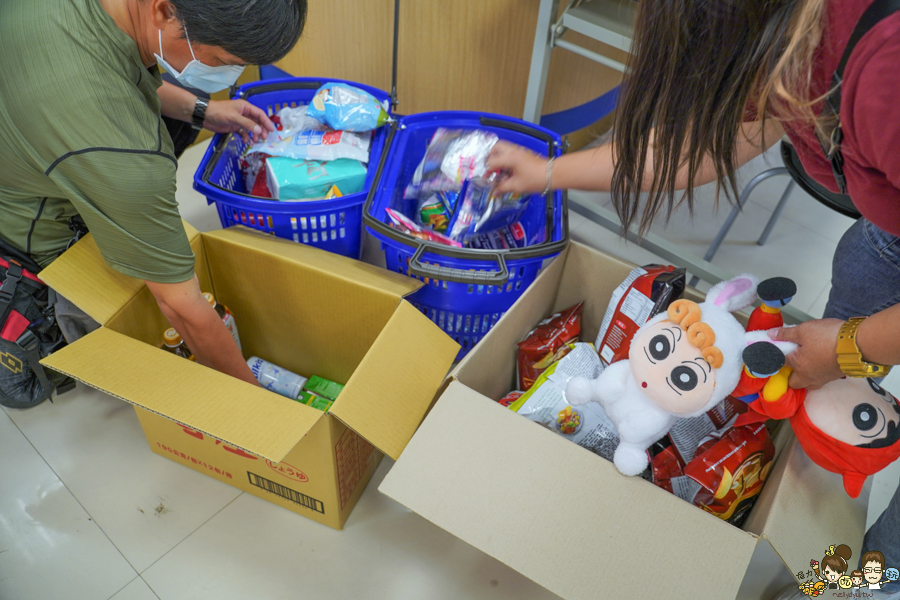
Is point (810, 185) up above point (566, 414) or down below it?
above

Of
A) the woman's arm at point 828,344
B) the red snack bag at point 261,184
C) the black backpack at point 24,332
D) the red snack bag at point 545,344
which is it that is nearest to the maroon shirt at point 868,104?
the woman's arm at point 828,344

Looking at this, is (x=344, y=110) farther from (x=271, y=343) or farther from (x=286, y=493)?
(x=286, y=493)

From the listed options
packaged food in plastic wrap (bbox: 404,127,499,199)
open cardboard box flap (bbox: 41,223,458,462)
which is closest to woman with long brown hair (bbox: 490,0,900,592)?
open cardboard box flap (bbox: 41,223,458,462)

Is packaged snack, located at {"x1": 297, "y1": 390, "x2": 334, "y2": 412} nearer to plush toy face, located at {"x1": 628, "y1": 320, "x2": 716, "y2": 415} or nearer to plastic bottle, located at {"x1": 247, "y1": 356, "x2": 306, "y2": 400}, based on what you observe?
plastic bottle, located at {"x1": 247, "y1": 356, "x2": 306, "y2": 400}

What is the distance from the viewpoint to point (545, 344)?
1288mm

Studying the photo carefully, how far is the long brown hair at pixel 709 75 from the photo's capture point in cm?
62

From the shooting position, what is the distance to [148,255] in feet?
3.29

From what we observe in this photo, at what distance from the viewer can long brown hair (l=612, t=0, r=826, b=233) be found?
2.03ft

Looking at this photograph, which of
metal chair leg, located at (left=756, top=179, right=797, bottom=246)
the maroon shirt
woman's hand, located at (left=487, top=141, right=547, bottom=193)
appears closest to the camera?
the maroon shirt

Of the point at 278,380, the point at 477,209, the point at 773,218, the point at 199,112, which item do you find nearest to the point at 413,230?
the point at 477,209

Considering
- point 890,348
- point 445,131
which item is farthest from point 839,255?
point 445,131

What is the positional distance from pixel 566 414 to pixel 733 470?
11.6 inches

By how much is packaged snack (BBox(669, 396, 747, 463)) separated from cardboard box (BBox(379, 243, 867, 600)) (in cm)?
14

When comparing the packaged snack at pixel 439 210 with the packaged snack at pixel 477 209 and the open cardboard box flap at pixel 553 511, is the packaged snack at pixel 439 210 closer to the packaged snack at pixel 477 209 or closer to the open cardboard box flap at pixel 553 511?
the packaged snack at pixel 477 209
